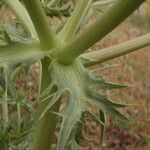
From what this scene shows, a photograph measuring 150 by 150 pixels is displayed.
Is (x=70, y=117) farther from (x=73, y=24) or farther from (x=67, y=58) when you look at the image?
(x=73, y=24)

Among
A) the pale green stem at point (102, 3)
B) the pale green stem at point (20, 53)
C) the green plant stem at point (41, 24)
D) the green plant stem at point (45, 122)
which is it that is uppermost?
the pale green stem at point (102, 3)

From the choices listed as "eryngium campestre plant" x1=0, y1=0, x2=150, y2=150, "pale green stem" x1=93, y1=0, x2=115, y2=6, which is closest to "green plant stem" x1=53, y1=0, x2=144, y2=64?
"eryngium campestre plant" x1=0, y1=0, x2=150, y2=150

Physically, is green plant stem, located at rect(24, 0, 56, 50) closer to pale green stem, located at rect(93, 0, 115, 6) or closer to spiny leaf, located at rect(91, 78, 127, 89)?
spiny leaf, located at rect(91, 78, 127, 89)

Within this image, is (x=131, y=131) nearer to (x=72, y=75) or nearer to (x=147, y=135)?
(x=147, y=135)

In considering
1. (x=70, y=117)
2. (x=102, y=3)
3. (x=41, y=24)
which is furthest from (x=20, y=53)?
(x=102, y=3)

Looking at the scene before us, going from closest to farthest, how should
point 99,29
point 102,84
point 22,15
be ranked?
point 99,29 → point 102,84 → point 22,15

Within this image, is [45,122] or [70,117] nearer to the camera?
[70,117]

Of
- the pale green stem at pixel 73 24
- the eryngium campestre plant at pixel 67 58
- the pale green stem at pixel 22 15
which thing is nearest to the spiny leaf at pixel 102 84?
the eryngium campestre plant at pixel 67 58

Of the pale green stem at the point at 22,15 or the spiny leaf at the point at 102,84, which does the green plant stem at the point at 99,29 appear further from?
the pale green stem at the point at 22,15
